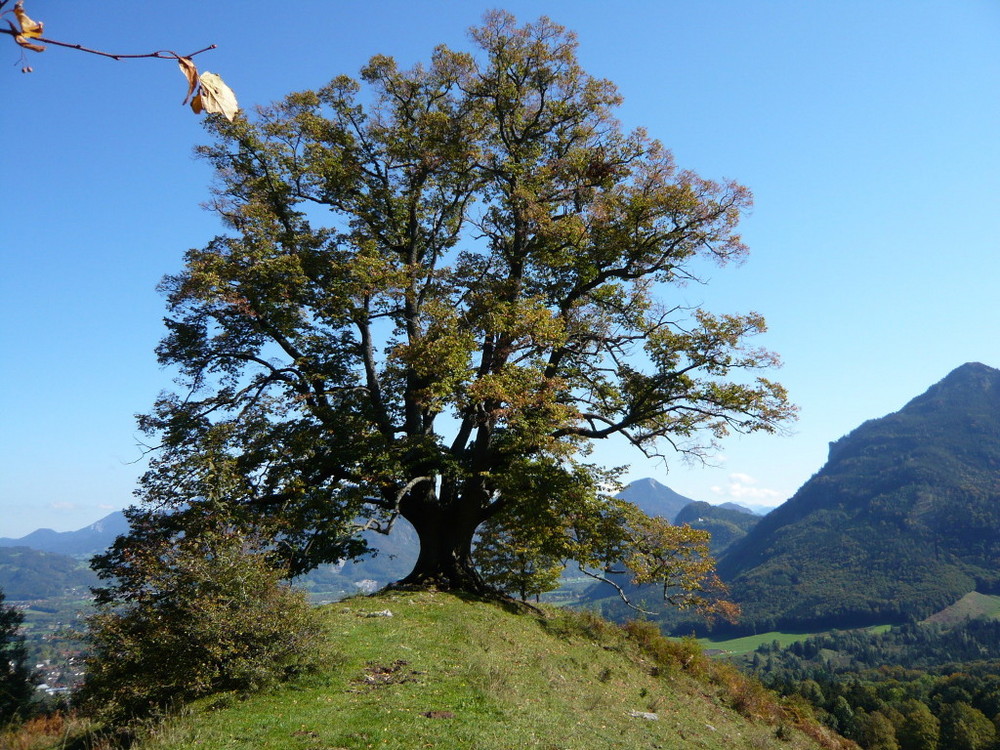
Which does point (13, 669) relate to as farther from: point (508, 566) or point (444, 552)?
point (508, 566)

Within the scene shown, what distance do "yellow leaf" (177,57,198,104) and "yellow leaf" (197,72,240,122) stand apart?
0.09 feet

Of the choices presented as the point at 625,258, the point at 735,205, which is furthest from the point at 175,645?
the point at 735,205

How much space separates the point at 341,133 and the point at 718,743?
23487mm

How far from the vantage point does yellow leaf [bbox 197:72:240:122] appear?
2342mm

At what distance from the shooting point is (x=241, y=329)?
66.6ft

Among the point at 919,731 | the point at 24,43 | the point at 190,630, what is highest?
the point at 24,43

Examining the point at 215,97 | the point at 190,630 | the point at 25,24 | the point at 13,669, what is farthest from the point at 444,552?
the point at 13,669

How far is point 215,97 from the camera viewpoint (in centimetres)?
237

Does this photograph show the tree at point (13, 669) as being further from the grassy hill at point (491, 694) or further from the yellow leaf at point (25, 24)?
the yellow leaf at point (25, 24)

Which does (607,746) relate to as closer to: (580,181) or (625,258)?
(625,258)

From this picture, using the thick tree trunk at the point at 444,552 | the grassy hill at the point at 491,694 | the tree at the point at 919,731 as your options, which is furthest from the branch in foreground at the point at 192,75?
the tree at the point at 919,731

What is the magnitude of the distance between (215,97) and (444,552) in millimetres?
22430

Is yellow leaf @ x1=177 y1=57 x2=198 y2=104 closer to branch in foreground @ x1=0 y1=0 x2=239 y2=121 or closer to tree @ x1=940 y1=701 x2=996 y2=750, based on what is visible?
branch in foreground @ x1=0 y1=0 x2=239 y2=121

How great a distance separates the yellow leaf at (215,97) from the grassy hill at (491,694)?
9.52 m
